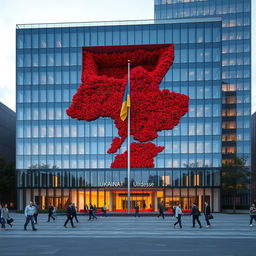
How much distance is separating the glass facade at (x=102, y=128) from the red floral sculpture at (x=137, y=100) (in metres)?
1.18

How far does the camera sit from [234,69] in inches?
3848

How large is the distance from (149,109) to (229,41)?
49.3m

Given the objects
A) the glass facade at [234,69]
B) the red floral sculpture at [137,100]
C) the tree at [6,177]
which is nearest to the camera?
the red floral sculpture at [137,100]

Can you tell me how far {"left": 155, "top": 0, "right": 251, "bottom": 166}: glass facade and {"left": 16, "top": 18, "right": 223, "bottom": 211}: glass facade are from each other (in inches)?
1383

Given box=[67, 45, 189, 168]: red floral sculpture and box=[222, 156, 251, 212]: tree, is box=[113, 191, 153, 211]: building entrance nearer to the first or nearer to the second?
box=[67, 45, 189, 168]: red floral sculpture

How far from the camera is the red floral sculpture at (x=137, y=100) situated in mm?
61031

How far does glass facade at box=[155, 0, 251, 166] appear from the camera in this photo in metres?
95.1

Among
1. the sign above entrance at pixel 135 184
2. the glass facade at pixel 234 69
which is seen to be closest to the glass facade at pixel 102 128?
the sign above entrance at pixel 135 184

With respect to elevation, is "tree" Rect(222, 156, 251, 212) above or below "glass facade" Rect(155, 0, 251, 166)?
below

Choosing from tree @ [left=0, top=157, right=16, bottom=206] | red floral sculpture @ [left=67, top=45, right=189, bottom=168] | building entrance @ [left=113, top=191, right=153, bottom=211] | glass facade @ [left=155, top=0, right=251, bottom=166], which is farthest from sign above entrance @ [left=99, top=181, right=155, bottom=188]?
glass facade @ [left=155, top=0, right=251, bottom=166]

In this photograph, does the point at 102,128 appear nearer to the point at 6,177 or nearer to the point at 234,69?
the point at 6,177

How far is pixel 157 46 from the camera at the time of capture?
63.1m

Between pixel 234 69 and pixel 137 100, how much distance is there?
46944 mm

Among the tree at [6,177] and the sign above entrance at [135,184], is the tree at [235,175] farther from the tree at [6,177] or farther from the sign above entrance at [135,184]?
the tree at [6,177]
